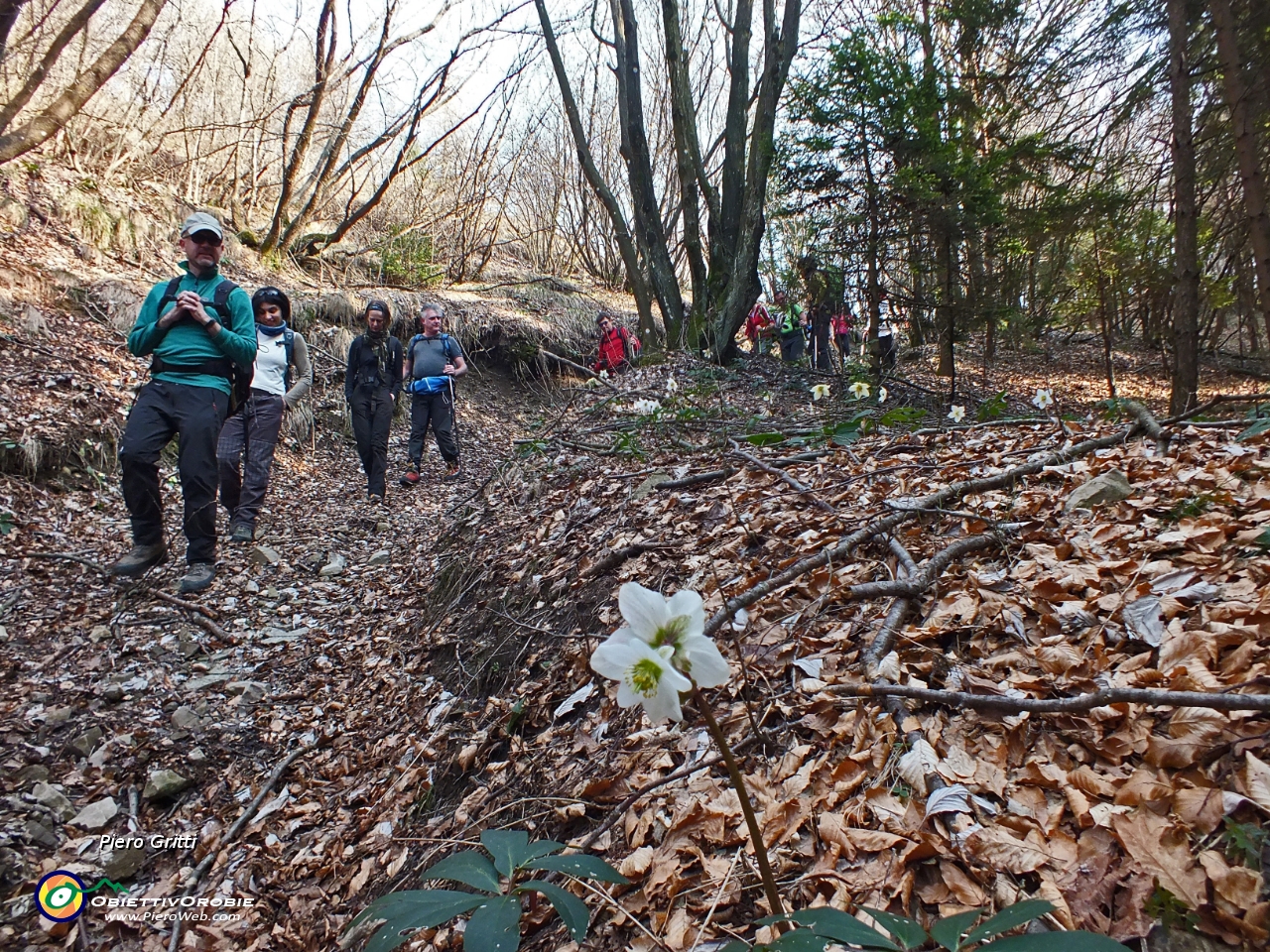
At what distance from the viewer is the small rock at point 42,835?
224 cm

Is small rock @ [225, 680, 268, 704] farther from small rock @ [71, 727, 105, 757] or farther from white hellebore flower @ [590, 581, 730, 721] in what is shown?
white hellebore flower @ [590, 581, 730, 721]

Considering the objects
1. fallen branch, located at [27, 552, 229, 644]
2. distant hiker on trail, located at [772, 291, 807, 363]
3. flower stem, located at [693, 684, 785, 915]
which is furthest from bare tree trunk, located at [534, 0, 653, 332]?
flower stem, located at [693, 684, 785, 915]

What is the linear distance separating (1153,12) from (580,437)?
250 inches

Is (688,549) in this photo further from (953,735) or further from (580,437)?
(580,437)

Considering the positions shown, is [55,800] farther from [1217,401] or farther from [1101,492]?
[1217,401]

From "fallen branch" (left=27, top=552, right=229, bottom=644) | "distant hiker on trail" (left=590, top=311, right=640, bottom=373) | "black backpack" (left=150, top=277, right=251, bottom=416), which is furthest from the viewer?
"distant hiker on trail" (left=590, top=311, right=640, bottom=373)

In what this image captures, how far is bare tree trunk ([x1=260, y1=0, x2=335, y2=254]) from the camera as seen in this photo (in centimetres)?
986

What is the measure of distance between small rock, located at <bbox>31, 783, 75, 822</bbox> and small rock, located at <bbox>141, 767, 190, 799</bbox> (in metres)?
0.22

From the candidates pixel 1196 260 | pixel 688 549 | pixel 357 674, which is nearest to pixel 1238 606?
pixel 688 549

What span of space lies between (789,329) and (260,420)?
926 cm

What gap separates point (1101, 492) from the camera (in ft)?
7.66

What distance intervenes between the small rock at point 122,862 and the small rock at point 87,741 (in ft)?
2.04

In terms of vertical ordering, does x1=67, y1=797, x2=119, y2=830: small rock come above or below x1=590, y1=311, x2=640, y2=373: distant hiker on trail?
below

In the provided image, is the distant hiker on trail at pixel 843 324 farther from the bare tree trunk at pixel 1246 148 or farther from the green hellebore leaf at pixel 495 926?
the green hellebore leaf at pixel 495 926
